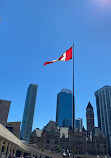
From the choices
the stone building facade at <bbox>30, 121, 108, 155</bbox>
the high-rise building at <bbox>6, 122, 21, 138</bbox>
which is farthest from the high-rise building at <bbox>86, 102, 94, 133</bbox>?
the high-rise building at <bbox>6, 122, 21, 138</bbox>

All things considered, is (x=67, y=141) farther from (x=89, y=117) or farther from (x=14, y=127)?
(x=14, y=127)

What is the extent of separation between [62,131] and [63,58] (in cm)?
10152

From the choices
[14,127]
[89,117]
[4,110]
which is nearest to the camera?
[4,110]

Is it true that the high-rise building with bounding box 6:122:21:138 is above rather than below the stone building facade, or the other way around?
above

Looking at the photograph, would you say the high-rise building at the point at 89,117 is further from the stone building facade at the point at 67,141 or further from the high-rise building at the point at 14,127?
the high-rise building at the point at 14,127

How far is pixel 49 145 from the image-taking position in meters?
102

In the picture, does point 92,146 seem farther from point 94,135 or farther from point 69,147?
point 69,147

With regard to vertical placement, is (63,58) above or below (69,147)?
above

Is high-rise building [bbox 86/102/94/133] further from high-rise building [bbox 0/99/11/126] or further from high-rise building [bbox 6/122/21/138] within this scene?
high-rise building [bbox 0/99/11/126]

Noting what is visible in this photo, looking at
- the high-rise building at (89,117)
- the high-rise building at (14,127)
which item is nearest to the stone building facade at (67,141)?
the high-rise building at (89,117)

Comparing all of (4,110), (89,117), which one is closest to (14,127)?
(4,110)

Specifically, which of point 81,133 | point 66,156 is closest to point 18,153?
point 81,133

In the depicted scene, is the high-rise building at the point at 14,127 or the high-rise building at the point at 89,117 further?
the high-rise building at the point at 89,117

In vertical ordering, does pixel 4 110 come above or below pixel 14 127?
above
